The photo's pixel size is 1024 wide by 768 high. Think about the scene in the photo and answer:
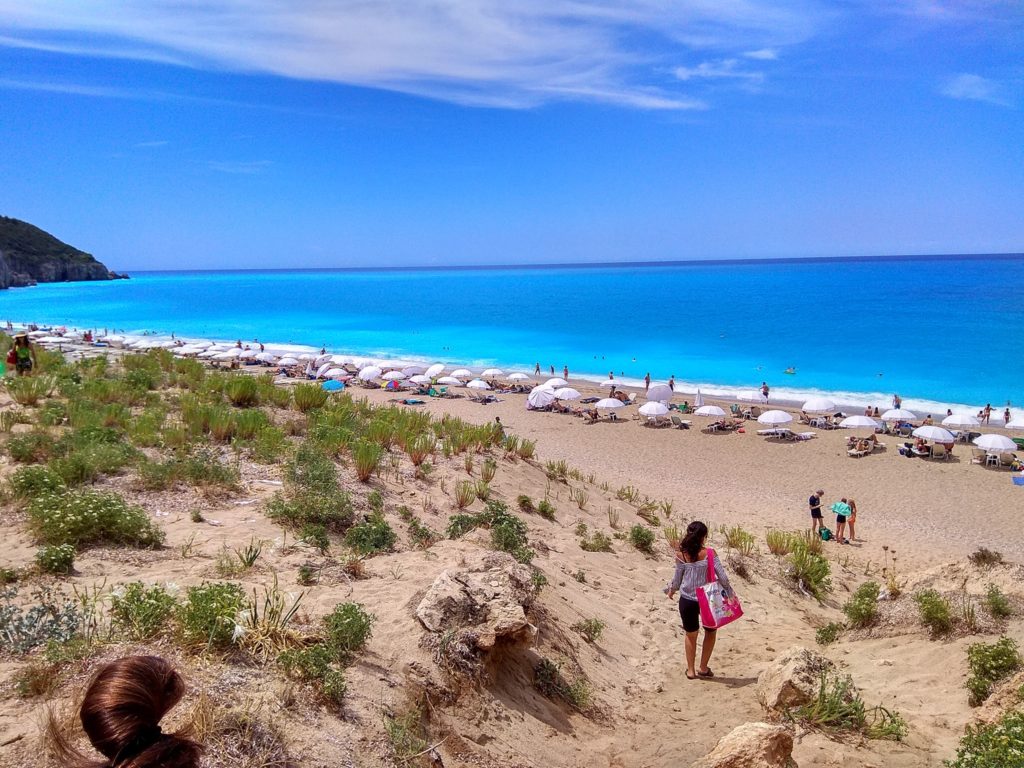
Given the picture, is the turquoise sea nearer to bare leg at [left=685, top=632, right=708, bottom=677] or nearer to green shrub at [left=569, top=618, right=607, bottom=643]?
bare leg at [left=685, top=632, right=708, bottom=677]

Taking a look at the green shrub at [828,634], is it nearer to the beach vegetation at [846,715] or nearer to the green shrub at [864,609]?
the green shrub at [864,609]

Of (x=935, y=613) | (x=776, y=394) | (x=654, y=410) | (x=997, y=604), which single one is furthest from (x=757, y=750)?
(x=776, y=394)

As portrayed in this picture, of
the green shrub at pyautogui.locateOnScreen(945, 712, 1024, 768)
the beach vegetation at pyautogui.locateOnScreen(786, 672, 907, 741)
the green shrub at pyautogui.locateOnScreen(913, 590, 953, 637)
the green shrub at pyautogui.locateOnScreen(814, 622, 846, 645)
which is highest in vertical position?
the green shrub at pyautogui.locateOnScreen(945, 712, 1024, 768)

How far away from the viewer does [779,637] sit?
7.11 m

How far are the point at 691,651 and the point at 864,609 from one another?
244 centimetres

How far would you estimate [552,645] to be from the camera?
18.4 ft

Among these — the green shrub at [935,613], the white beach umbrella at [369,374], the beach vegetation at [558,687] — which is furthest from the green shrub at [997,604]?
the white beach umbrella at [369,374]

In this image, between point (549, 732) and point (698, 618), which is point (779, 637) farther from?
point (549, 732)

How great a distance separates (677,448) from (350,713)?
18968 millimetres

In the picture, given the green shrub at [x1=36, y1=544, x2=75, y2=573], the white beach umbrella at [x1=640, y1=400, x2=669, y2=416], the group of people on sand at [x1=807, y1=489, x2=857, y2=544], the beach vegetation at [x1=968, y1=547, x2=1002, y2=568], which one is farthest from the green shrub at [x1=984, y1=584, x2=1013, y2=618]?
the white beach umbrella at [x1=640, y1=400, x2=669, y2=416]

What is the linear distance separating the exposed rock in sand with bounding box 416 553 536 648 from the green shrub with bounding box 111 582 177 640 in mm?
1743

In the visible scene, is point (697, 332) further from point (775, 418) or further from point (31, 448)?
point (31, 448)

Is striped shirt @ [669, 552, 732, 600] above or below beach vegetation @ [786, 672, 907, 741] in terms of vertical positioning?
above

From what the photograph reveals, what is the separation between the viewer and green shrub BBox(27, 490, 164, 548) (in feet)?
18.4
